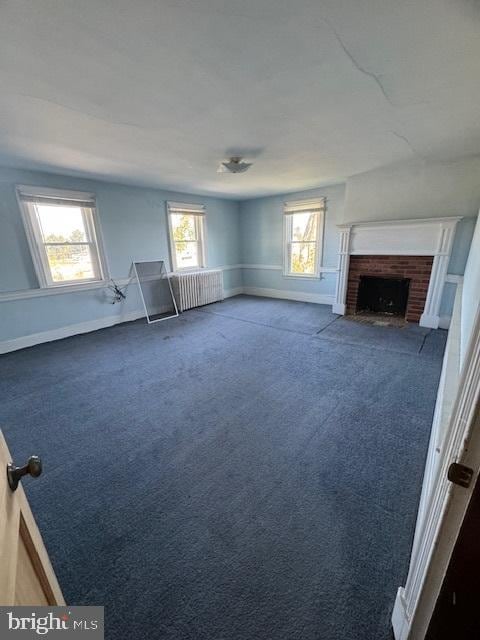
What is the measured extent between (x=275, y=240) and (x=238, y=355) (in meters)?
3.35

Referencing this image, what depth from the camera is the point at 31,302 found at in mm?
3486

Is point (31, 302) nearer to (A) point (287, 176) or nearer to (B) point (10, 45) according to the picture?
(B) point (10, 45)

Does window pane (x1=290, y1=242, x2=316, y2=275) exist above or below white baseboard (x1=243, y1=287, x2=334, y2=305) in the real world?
above

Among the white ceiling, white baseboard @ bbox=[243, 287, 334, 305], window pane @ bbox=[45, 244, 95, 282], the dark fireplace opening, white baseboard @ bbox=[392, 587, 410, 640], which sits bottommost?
white baseboard @ bbox=[392, 587, 410, 640]

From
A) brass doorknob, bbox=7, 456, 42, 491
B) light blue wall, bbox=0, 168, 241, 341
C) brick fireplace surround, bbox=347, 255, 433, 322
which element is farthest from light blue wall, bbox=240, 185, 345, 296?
brass doorknob, bbox=7, 456, 42, 491

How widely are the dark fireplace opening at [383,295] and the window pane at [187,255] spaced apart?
317 cm

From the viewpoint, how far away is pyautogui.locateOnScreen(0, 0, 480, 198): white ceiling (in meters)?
1.10

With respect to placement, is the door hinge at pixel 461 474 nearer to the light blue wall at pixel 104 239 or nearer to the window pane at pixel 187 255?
the light blue wall at pixel 104 239

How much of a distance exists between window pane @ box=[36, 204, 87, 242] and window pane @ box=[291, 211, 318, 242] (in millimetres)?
3687

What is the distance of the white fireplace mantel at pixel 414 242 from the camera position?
11.5ft

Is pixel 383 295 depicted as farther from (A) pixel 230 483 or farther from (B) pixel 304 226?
(A) pixel 230 483

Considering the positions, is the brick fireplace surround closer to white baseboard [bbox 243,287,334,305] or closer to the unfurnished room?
the unfurnished room

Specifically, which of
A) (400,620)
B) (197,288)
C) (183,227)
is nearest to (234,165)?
(183,227)

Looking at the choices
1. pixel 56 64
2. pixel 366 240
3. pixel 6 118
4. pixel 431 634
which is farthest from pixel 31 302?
pixel 366 240
